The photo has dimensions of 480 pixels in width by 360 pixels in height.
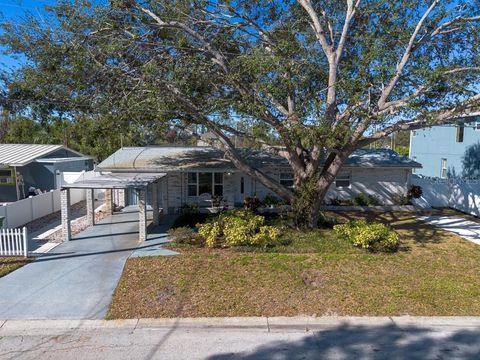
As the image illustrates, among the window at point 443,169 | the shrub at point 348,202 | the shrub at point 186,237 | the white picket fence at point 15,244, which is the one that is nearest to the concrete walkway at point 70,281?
the white picket fence at point 15,244

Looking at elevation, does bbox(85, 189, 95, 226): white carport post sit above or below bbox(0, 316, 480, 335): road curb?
above

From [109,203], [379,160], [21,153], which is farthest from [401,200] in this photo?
[21,153]

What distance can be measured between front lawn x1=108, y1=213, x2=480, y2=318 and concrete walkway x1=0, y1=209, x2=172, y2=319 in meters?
0.45

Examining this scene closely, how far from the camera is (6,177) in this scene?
20.2m

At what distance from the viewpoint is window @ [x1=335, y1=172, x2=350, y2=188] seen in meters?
18.9

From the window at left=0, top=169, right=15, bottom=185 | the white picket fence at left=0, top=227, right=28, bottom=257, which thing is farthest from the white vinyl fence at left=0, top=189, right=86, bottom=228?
the window at left=0, top=169, right=15, bottom=185

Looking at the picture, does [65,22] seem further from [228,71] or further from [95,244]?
[95,244]

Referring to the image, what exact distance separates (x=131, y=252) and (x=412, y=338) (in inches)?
303

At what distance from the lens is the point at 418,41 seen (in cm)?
1109

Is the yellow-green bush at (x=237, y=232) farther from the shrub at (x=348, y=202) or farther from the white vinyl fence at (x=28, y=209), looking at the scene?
the white vinyl fence at (x=28, y=209)

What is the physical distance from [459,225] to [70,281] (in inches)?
560

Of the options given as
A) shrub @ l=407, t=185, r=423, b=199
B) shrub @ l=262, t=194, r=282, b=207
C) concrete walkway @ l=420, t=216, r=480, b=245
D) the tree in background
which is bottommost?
concrete walkway @ l=420, t=216, r=480, b=245

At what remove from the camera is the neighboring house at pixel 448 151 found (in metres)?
22.5

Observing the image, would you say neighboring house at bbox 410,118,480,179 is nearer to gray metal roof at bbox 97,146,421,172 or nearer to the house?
gray metal roof at bbox 97,146,421,172
